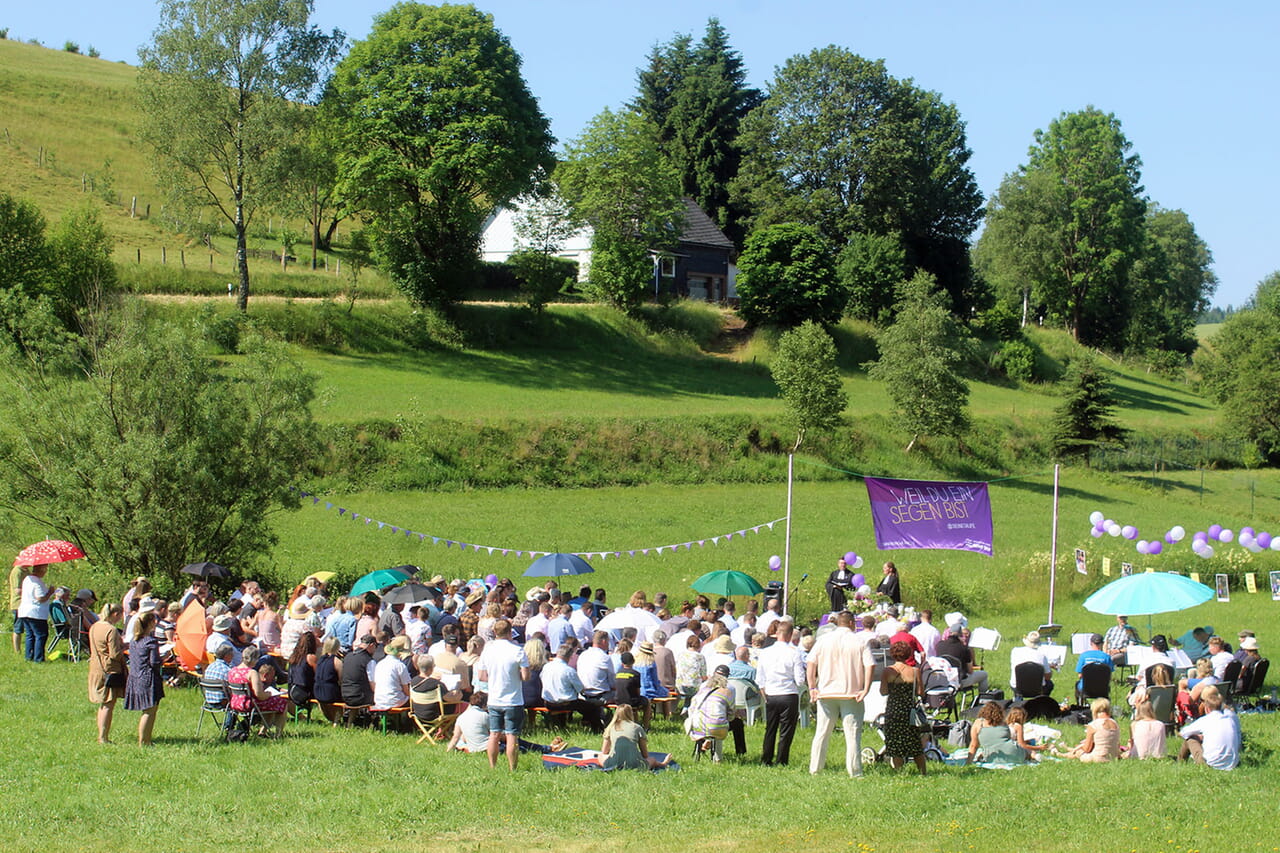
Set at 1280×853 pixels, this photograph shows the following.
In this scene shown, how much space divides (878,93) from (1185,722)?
182 feet

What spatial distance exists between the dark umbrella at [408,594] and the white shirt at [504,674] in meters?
6.16

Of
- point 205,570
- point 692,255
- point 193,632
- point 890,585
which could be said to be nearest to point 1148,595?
point 890,585

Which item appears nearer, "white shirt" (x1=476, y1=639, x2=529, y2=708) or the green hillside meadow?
the green hillside meadow

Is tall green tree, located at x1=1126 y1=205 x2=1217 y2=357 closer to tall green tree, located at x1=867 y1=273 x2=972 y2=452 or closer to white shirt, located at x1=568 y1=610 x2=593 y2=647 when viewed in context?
tall green tree, located at x1=867 y1=273 x2=972 y2=452

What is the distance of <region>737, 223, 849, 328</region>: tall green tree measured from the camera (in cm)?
5316

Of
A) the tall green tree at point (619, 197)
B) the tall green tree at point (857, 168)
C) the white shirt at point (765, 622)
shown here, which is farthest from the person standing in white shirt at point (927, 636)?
the tall green tree at point (857, 168)

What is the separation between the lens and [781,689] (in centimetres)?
1109

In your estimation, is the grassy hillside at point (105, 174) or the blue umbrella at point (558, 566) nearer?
the blue umbrella at point (558, 566)

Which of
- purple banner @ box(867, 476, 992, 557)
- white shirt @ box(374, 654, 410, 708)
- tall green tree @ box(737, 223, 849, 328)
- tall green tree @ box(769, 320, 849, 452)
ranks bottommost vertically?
white shirt @ box(374, 654, 410, 708)

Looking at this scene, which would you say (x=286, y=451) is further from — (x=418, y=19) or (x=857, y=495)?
(x=418, y=19)

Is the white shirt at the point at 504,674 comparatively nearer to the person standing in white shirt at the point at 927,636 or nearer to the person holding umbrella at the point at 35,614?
the person standing in white shirt at the point at 927,636

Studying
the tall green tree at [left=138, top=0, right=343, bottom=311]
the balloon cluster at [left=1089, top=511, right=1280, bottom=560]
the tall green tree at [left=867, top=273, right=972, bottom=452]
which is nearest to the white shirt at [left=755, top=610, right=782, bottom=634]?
the balloon cluster at [left=1089, top=511, right=1280, bottom=560]

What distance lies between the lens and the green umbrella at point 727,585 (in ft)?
58.6

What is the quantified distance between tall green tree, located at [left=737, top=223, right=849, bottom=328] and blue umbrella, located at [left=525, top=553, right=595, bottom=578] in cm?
3544
